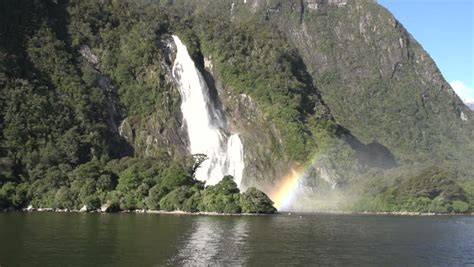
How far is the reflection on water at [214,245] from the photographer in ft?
182

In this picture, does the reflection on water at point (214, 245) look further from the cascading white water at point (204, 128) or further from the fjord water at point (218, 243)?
the cascading white water at point (204, 128)

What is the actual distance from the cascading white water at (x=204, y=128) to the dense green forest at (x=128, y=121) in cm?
393

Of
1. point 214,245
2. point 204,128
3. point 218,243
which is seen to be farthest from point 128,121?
point 214,245

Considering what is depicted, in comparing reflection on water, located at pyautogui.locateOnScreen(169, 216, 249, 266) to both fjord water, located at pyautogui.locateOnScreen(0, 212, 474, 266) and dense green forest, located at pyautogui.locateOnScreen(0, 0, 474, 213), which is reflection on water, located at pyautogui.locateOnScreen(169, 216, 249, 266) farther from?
dense green forest, located at pyautogui.locateOnScreen(0, 0, 474, 213)

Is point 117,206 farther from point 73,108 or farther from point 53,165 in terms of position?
point 73,108

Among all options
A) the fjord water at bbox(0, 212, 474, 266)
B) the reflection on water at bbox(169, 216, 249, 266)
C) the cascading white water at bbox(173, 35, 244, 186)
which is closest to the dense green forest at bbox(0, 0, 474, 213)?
the cascading white water at bbox(173, 35, 244, 186)

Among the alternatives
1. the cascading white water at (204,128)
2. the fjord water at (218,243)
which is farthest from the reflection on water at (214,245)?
the cascading white water at (204,128)

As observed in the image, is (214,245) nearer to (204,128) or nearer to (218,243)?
(218,243)

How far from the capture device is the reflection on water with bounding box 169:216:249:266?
55.5 metres

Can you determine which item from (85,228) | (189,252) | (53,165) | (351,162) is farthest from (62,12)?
(189,252)

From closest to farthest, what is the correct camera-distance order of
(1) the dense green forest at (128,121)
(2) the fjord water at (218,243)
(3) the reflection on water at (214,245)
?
(2) the fjord water at (218,243) → (3) the reflection on water at (214,245) → (1) the dense green forest at (128,121)

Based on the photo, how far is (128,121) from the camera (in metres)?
173

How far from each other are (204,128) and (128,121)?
20.7 meters

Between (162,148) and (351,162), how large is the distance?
50.6m
